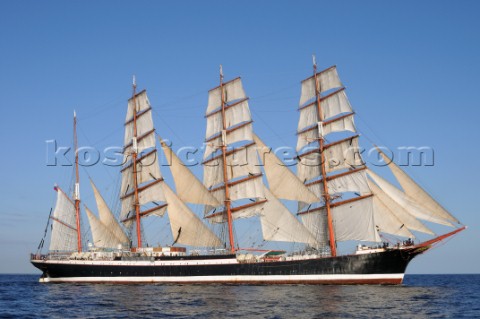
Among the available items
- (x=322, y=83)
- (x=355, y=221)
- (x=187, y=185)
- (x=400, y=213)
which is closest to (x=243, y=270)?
(x=187, y=185)

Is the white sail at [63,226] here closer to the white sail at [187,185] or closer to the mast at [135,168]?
the mast at [135,168]

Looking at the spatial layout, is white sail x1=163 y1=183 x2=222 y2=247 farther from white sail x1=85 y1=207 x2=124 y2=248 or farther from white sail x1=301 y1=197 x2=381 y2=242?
white sail x1=301 y1=197 x2=381 y2=242

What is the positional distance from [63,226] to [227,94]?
86.3ft

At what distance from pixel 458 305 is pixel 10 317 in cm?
3262

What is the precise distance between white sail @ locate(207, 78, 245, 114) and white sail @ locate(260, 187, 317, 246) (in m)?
12.2

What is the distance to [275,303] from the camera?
41.8 metres

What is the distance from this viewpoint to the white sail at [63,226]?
6950 cm

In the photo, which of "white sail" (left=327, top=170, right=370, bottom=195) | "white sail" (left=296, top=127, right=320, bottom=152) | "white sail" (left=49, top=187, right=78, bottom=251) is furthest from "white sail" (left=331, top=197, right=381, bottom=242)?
"white sail" (left=49, top=187, right=78, bottom=251)

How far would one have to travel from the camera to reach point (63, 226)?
70125 millimetres

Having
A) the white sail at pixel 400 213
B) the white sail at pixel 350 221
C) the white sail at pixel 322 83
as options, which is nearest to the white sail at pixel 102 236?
the white sail at pixel 350 221

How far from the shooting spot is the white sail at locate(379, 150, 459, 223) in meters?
53.3

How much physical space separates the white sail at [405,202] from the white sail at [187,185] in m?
18.8

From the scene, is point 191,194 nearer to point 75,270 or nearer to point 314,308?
point 75,270

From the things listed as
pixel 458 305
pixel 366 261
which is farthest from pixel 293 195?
pixel 458 305
